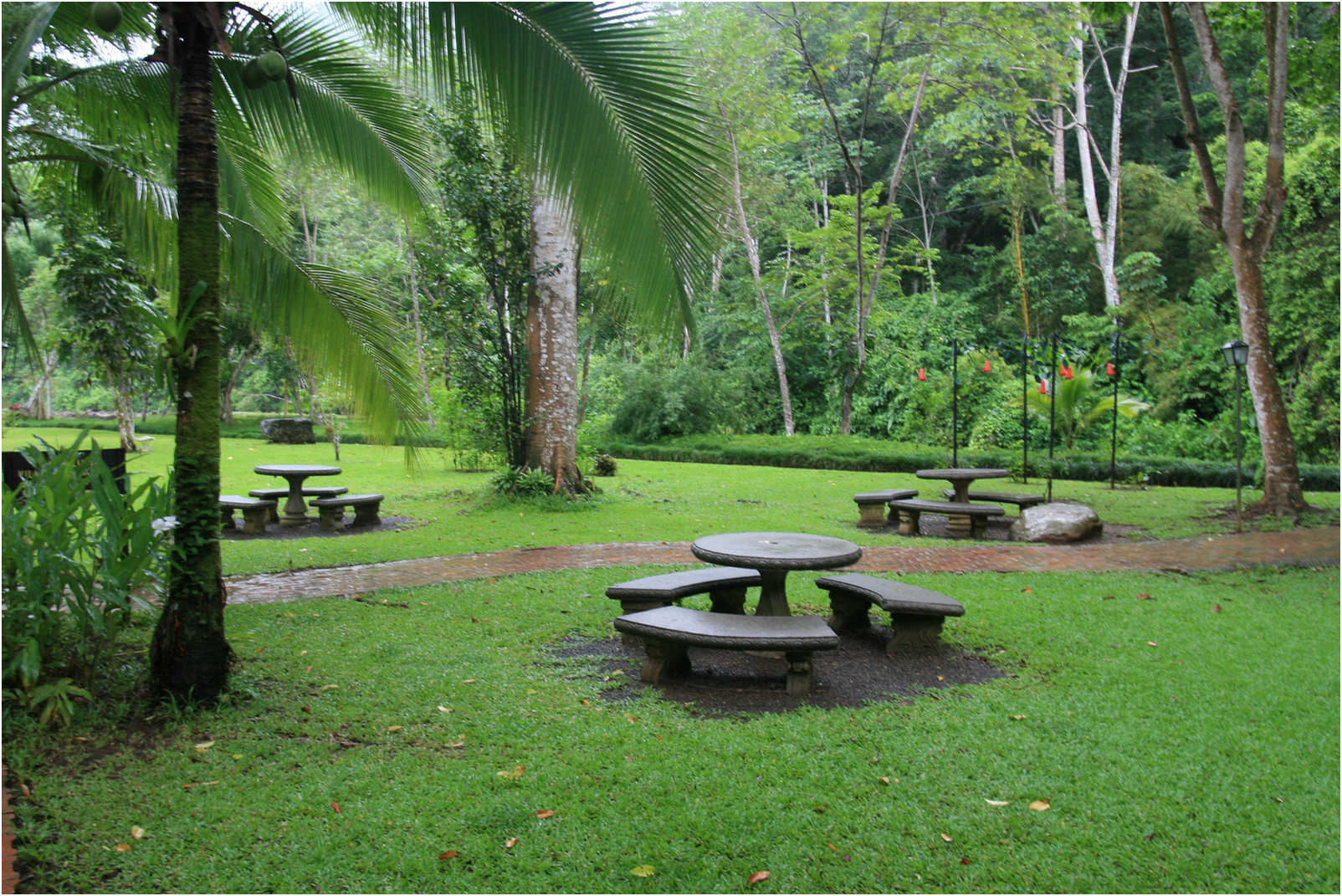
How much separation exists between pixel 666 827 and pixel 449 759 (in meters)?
1.11

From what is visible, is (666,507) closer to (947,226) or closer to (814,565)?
(814,565)

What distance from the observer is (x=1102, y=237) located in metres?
23.2

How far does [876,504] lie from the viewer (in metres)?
11.2

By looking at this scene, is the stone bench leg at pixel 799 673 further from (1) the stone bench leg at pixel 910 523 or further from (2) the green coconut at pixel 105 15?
(1) the stone bench leg at pixel 910 523

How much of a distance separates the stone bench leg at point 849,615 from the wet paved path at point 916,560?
183 cm

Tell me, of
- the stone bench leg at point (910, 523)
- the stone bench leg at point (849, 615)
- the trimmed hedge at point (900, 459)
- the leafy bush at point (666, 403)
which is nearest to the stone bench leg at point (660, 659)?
the stone bench leg at point (849, 615)

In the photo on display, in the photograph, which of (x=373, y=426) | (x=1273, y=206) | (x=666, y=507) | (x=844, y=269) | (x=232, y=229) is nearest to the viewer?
(x=232, y=229)

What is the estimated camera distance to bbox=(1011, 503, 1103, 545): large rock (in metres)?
9.73

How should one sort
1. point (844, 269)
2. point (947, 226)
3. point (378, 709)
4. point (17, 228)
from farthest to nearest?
point (947, 226), point (17, 228), point (844, 269), point (378, 709)

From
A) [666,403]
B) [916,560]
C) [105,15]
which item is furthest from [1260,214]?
[666,403]

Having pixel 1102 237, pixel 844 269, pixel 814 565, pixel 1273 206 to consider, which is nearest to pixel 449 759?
pixel 814 565

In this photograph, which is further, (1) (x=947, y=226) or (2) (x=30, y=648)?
(1) (x=947, y=226)

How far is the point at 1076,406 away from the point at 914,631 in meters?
13.9

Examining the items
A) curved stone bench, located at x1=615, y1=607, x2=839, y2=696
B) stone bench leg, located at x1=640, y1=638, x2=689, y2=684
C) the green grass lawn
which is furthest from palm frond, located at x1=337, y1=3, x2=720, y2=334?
the green grass lawn
